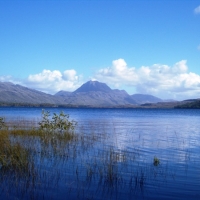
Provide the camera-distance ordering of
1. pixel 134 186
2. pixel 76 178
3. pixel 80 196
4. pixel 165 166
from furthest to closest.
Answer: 1. pixel 165 166
2. pixel 76 178
3. pixel 134 186
4. pixel 80 196

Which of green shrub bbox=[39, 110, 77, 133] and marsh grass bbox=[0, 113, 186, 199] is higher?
green shrub bbox=[39, 110, 77, 133]

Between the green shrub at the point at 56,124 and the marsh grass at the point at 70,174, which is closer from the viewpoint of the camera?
the marsh grass at the point at 70,174

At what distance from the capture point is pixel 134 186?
13.1 m

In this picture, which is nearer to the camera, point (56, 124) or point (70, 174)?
point (70, 174)

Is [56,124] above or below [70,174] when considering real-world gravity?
above


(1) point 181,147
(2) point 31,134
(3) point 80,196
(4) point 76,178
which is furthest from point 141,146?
(3) point 80,196

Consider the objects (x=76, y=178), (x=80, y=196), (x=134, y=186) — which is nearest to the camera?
(x=80, y=196)

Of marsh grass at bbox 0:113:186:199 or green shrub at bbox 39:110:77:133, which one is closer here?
marsh grass at bbox 0:113:186:199

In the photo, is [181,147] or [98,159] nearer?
[98,159]

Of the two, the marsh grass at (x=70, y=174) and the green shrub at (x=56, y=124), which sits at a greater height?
the green shrub at (x=56, y=124)

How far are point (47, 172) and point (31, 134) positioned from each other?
1138 cm

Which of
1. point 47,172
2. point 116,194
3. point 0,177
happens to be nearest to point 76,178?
point 47,172

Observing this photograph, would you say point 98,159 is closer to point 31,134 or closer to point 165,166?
point 165,166

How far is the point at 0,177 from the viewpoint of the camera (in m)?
13.2
